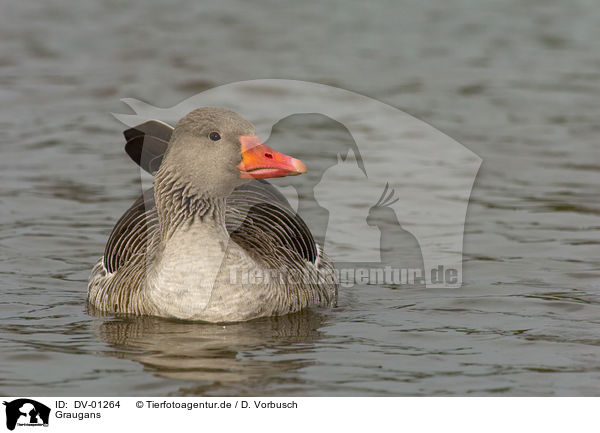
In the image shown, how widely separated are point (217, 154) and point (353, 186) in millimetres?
5904

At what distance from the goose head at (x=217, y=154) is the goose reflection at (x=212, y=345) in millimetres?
1210

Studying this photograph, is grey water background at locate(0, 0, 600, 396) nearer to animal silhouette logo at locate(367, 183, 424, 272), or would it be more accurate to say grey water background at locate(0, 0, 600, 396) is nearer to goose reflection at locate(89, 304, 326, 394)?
goose reflection at locate(89, 304, 326, 394)

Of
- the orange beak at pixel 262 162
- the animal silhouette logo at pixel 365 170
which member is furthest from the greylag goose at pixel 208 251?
the animal silhouette logo at pixel 365 170

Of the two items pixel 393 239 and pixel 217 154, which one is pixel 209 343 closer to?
pixel 217 154

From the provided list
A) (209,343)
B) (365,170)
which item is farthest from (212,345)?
(365,170)

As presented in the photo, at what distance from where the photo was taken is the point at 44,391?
8.30 m

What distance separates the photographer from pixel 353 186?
1548 cm

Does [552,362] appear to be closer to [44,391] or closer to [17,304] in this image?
[44,391]

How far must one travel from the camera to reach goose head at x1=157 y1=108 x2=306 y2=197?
964 centimetres

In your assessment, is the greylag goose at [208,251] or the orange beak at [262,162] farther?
the greylag goose at [208,251]

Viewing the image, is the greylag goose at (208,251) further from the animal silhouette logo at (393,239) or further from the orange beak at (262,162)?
the animal silhouette logo at (393,239)
